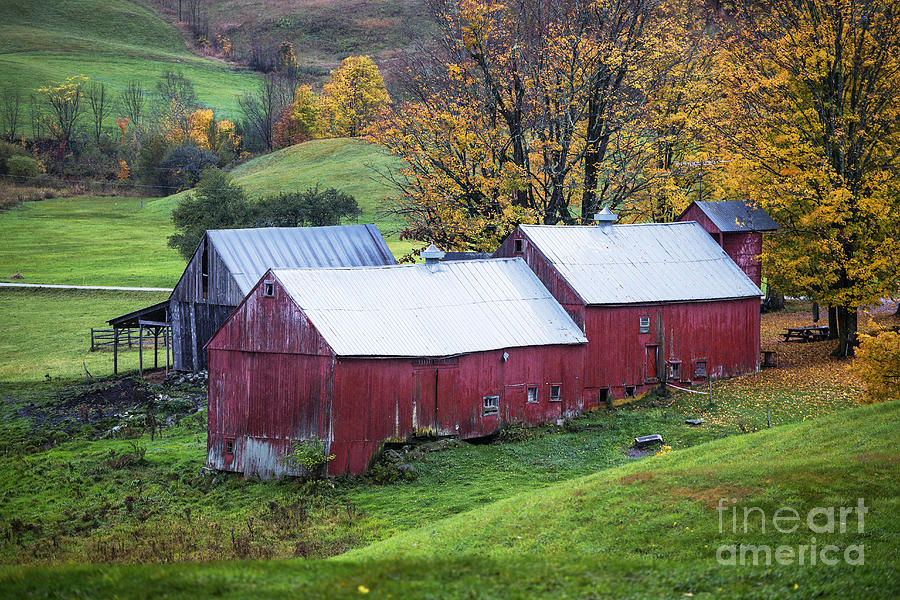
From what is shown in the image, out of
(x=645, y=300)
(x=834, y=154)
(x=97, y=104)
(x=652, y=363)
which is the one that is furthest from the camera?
(x=97, y=104)

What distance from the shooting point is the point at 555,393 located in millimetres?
34281

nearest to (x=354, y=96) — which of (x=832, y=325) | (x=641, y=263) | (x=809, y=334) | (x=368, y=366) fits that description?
(x=809, y=334)

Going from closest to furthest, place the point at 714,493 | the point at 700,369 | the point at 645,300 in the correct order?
1. the point at 714,493
2. the point at 645,300
3. the point at 700,369

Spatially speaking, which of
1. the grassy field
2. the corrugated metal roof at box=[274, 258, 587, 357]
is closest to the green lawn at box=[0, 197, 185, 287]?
the grassy field

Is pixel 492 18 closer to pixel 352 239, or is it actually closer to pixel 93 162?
pixel 352 239

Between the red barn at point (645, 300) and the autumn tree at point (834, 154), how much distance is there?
2.79 metres

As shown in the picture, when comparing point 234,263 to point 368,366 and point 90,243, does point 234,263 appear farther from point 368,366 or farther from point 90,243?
point 90,243

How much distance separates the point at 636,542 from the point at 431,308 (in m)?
15.8

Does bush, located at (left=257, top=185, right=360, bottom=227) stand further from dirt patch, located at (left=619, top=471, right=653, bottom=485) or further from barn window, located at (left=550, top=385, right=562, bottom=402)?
dirt patch, located at (left=619, top=471, right=653, bottom=485)

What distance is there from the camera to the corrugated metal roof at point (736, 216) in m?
41.4

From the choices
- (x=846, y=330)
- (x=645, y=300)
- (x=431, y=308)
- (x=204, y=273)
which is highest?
(x=204, y=273)

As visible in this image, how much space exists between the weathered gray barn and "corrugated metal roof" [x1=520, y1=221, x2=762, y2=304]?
11.4 metres

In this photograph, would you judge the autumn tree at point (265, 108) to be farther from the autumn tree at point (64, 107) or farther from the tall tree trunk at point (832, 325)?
the tall tree trunk at point (832, 325)

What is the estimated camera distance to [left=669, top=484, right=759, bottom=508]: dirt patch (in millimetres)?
19375
